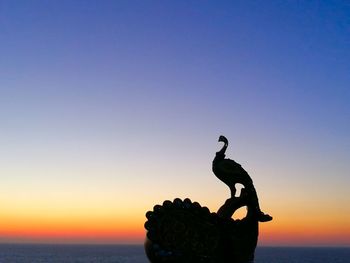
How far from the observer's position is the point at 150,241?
1608cm

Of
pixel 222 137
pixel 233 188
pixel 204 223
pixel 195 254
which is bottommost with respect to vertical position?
pixel 195 254

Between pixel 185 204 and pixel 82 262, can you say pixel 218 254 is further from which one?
→ pixel 82 262

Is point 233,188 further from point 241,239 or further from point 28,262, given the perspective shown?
point 28,262

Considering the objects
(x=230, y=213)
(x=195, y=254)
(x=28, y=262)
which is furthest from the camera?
(x=28, y=262)

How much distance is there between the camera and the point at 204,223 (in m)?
16.4

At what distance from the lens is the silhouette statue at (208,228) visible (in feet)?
52.3

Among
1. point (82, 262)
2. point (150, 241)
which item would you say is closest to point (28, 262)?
point (82, 262)

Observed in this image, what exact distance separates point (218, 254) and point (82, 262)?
446ft

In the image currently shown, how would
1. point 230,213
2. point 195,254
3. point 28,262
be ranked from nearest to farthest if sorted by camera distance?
point 195,254, point 230,213, point 28,262

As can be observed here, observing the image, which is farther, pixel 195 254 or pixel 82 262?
pixel 82 262

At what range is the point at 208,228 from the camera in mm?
16359

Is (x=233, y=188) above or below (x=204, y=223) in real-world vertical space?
above

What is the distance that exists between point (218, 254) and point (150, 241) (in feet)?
7.23

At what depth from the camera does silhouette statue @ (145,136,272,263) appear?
15938 millimetres
